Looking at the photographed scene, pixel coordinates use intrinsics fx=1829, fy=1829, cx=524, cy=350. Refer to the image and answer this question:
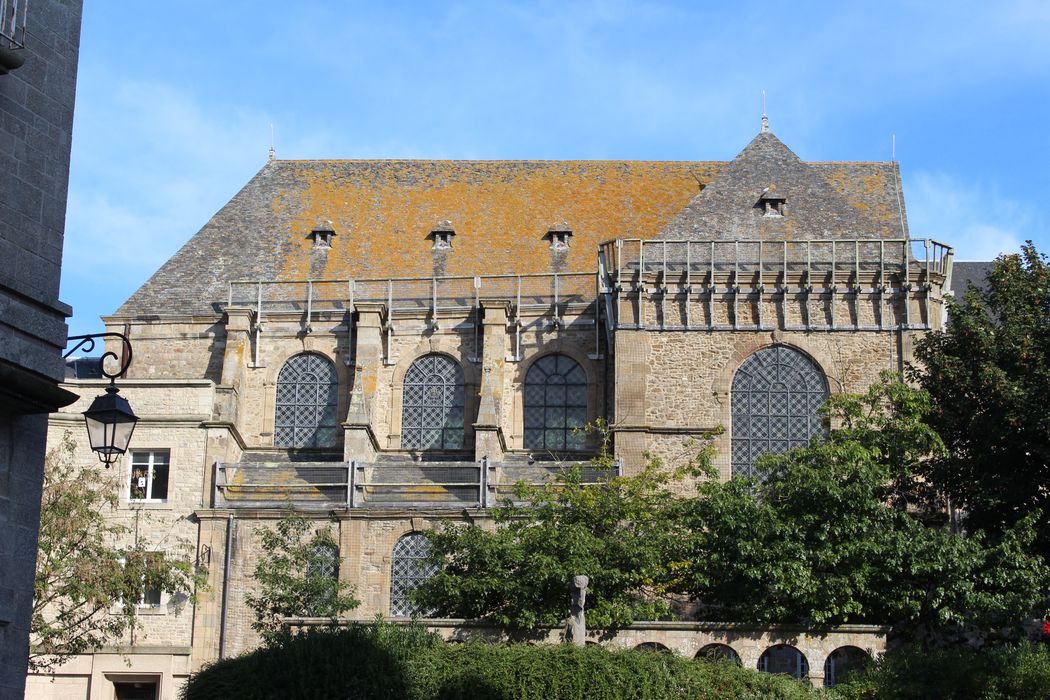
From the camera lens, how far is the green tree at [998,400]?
2948 centimetres

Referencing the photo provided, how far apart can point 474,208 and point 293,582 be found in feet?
52.6

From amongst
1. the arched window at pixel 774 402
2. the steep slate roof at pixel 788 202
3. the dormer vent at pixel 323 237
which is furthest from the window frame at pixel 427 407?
the arched window at pixel 774 402

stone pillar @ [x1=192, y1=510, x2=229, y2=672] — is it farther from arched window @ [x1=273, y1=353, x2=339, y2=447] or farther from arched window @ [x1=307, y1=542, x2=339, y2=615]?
arched window @ [x1=273, y1=353, x2=339, y2=447]

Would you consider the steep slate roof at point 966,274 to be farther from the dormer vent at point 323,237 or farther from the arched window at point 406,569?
the arched window at point 406,569

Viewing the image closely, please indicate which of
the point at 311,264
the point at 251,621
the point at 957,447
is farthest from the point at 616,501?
the point at 311,264

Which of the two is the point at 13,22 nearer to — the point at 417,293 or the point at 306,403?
the point at 306,403

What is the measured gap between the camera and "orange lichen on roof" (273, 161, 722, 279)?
142 ft

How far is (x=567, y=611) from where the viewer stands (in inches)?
1113

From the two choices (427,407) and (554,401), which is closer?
(554,401)

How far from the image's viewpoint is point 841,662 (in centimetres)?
2762

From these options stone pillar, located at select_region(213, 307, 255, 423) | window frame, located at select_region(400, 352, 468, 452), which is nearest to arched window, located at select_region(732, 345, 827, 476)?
window frame, located at select_region(400, 352, 468, 452)

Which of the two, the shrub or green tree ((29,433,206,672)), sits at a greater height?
green tree ((29,433,206,672))

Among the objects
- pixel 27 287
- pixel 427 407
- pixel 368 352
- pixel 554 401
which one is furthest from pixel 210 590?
pixel 27 287

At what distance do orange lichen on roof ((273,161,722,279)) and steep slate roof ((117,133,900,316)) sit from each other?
34 millimetres
